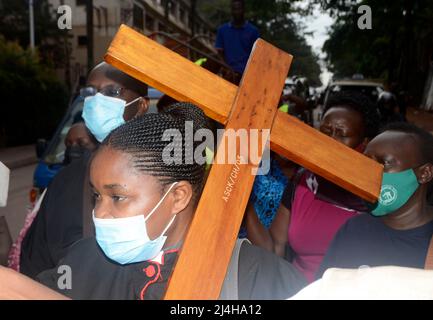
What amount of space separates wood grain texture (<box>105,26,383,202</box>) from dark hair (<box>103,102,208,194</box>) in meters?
0.23

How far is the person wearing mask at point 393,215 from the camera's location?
2.09m

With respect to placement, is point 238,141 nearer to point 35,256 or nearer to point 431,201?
point 35,256

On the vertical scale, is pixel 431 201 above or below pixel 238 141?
below

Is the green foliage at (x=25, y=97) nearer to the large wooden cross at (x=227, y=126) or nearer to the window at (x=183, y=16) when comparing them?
the large wooden cross at (x=227, y=126)

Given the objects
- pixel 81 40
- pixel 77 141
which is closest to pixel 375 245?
pixel 77 141

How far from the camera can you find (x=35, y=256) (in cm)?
227

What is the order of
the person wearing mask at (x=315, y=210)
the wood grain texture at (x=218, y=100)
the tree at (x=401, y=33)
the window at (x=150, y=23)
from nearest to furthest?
the wood grain texture at (x=218, y=100), the person wearing mask at (x=315, y=210), the tree at (x=401, y=33), the window at (x=150, y=23)

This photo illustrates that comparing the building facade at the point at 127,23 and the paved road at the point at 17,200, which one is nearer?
the paved road at the point at 17,200

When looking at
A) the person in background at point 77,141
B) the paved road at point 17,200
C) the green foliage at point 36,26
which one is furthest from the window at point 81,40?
the person in background at point 77,141

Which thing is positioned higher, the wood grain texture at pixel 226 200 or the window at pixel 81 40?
the wood grain texture at pixel 226 200

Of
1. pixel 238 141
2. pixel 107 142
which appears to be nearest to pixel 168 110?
pixel 107 142

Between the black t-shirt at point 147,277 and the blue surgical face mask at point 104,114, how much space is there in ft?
3.38

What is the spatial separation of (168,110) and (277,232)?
1205mm
